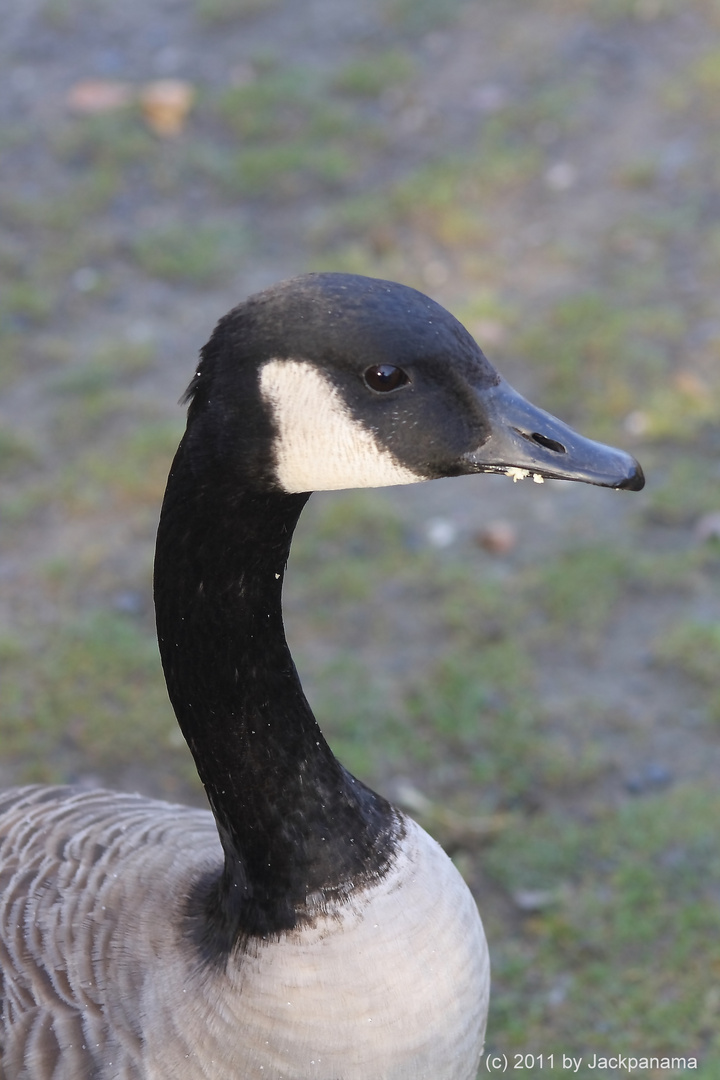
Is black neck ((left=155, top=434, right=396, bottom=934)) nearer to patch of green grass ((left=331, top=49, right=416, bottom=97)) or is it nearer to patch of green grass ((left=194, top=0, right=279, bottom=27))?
patch of green grass ((left=331, top=49, right=416, bottom=97))

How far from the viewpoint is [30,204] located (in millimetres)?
5734

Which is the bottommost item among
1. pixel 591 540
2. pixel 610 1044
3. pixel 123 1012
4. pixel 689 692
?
pixel 610 1044

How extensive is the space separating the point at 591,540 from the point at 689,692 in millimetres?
712

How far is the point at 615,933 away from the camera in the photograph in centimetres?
297

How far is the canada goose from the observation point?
5.50ft

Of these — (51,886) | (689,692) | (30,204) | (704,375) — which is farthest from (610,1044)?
(30,204)

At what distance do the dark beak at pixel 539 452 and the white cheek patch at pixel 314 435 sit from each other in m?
0.15

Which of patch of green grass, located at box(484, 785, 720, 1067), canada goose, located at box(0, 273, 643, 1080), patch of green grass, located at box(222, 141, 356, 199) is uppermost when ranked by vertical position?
patch of green grass, located at box(222, 141, 356, 199)

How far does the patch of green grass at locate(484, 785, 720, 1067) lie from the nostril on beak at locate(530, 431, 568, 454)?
1.69m

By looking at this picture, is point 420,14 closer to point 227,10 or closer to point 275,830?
point 227,10

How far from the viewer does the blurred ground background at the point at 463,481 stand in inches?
125

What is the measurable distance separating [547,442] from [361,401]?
11.7 inches

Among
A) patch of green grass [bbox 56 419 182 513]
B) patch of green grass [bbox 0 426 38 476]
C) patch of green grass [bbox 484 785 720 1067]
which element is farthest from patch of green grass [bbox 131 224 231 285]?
patch of green grass [bbox 484 785 720 1067]

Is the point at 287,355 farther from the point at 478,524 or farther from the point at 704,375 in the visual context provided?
the point at 704,375
